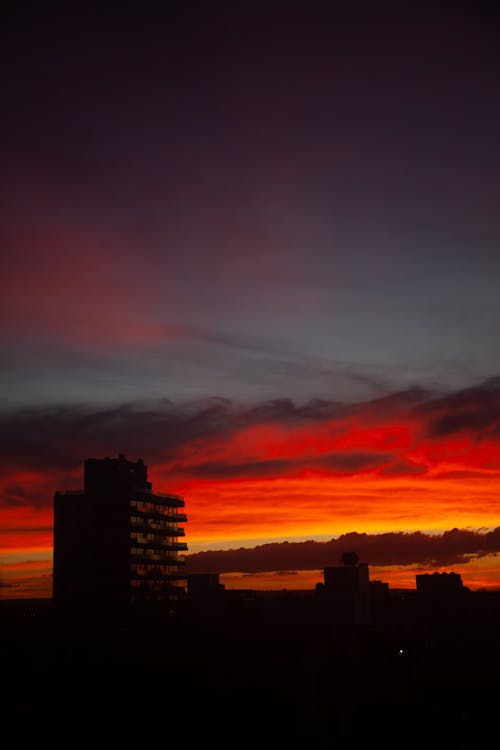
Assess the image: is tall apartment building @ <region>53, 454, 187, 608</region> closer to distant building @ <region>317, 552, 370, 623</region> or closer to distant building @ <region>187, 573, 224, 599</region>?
distant building @ <region>187, 573, 224, 599</region>

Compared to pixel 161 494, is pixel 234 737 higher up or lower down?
lower down

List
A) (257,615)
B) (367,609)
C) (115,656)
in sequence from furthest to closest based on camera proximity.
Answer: (367,609)
(257,615)
(115,656)

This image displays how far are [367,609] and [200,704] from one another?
13228cm

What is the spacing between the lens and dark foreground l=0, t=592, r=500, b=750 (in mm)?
68375

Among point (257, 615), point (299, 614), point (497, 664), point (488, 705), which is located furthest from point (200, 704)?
point (299, 614)

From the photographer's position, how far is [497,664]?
13388 cm

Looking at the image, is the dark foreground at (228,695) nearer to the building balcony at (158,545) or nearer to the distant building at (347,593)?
the building balcony at (158,545)

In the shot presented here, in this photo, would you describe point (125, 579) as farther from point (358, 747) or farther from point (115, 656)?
point (358, 747)

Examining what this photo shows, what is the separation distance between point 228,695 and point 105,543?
8436 cm

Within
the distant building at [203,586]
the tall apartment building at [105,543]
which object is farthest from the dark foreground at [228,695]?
the distant building at [203,586]

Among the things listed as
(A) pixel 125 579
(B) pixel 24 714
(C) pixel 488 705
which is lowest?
(C) pixel 488 705

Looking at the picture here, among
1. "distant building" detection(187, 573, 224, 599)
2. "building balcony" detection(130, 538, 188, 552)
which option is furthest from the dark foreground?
"distant building" detection(187, 573, 224, 599)

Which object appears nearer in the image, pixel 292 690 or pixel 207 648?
pixel 292 690

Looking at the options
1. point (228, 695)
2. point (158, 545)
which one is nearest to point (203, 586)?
point (158, 545)
